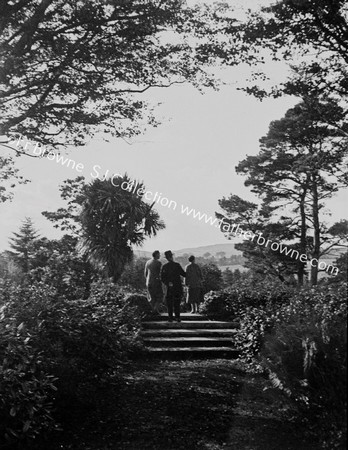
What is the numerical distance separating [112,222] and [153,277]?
9.78 m

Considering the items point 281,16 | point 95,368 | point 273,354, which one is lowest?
point 95,368

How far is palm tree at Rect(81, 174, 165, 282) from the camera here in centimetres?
2284

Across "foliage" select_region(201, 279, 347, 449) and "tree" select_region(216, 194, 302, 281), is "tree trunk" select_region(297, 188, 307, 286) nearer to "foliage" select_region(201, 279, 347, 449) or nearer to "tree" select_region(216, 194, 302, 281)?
"tree" select_region(216, 194, 302, 281)

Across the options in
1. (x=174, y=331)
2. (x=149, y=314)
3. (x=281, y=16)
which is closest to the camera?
(x=281, y=16)

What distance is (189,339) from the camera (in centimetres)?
1067

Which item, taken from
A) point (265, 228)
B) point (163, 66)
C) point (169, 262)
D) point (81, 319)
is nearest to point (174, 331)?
point (169, 262)

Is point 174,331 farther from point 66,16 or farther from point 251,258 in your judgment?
point 251,258

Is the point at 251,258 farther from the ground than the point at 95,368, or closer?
farther from the ground

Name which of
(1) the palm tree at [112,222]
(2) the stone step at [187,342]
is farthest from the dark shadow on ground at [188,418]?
(1) the palm tree at [112,222]

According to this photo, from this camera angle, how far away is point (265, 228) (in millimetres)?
29875

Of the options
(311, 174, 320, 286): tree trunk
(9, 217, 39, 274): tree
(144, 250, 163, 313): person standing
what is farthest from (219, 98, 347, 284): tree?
(9, 217, 39, 274): tree

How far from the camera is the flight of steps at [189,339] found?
975cm

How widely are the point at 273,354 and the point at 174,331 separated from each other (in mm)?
6794

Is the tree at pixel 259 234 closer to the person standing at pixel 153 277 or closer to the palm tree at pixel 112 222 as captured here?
the palm tree at pixel 112 222
